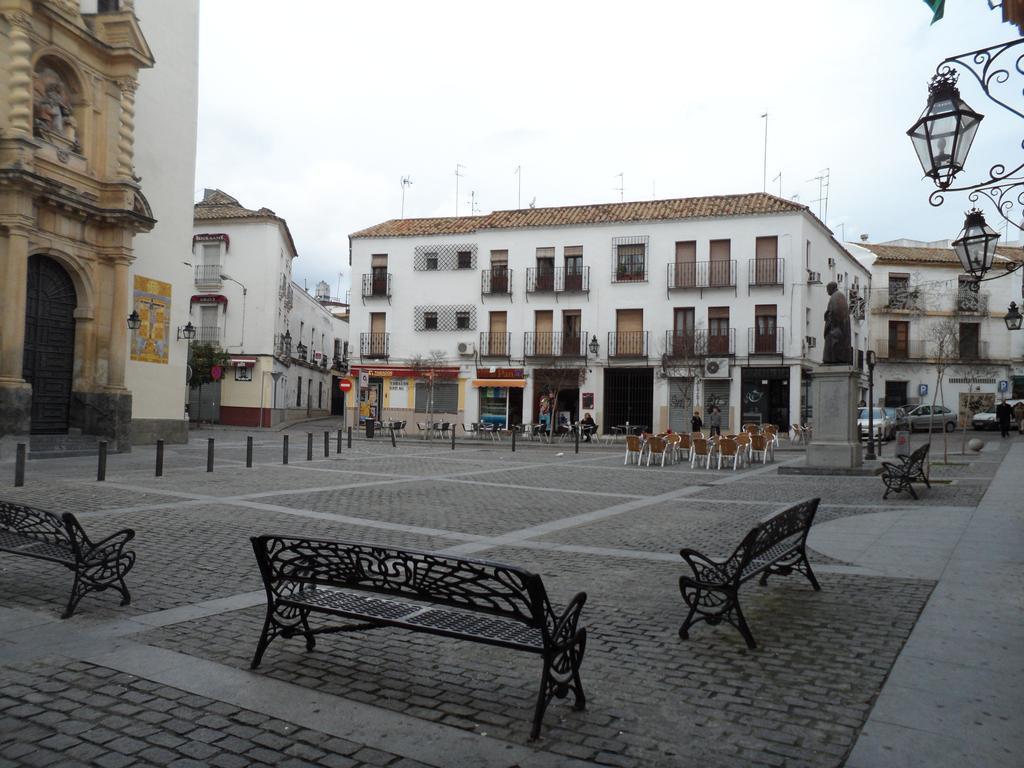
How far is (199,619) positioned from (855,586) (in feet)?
16.0

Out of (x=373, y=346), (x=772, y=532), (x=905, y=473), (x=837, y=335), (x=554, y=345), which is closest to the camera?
(x=772, y=532)

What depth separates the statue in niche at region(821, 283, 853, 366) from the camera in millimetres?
16203

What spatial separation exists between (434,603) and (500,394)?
3232 cm

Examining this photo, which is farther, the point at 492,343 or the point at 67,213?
the point at 492,343

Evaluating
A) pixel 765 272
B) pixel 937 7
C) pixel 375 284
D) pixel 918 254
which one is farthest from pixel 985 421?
pixel 937 7

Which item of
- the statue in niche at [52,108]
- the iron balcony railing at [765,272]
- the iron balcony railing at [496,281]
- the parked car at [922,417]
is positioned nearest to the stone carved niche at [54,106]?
the statue in niche at [52,108]

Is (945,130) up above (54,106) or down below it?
below

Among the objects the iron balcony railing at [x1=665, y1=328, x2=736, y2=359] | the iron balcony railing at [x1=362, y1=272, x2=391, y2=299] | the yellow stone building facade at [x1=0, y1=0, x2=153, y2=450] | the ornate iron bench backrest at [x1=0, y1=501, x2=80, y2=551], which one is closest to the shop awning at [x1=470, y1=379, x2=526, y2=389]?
the iron balcony railing at [x1=362, y1=272, x2=391, y2=299]

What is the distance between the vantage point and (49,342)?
19.5 metres

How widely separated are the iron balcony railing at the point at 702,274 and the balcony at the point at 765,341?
227cm

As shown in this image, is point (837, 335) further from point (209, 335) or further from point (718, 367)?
point (209, 335)

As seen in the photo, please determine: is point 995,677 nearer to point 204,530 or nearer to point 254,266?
point 204,530

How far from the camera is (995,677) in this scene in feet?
13.3

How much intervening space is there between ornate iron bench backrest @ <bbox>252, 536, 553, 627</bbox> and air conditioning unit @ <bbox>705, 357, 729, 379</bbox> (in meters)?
30.0
